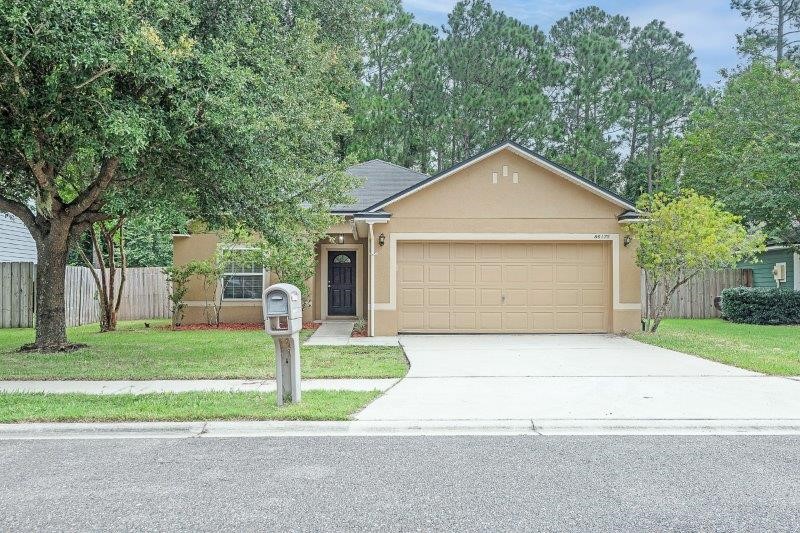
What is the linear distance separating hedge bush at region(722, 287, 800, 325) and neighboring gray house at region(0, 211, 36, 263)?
2268 cm

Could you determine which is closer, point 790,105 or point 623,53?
point 790,105

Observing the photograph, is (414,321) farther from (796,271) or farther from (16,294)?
(796,271)

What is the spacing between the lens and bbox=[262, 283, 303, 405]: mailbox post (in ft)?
20.4

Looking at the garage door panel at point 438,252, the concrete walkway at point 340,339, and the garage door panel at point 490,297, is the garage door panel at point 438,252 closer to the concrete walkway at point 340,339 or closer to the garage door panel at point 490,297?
the garage door panel at point 490,297

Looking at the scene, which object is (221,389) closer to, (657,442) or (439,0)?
(657,442)

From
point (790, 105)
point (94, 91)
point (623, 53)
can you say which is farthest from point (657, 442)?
point (623, 53)

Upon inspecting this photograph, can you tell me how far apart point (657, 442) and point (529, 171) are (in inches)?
383

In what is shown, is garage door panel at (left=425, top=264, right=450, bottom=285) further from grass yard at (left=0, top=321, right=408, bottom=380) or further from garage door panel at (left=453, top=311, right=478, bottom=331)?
grass yard at (left=0, top=321, right=408, bottom=380)

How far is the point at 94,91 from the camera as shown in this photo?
26.5ft

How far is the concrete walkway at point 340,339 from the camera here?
12812mm

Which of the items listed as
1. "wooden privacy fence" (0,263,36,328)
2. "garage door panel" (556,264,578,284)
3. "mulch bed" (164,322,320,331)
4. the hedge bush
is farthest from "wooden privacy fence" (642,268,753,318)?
"wooden privacy fence" (0,263,36,328)

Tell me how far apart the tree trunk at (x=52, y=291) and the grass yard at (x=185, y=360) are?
47 cm

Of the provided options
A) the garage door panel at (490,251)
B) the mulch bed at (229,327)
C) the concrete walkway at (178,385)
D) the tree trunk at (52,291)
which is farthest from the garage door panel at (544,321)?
the tree trunk at (52,291)

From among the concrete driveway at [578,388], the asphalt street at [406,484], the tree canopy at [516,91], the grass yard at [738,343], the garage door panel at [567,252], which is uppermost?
the tree canopy at [516,91]
